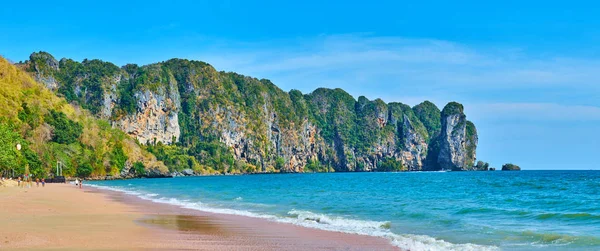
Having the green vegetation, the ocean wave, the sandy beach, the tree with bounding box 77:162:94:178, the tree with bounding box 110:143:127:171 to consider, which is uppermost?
the green vegetation

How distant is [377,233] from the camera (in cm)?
1784

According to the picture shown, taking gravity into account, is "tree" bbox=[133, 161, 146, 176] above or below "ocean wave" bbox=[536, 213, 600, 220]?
above

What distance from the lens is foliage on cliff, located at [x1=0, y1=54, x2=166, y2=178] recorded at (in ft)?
264

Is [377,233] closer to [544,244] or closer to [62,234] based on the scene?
[544,244]

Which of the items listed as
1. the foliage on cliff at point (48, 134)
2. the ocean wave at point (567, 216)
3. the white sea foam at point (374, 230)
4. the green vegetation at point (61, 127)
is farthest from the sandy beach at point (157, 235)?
the green vegetation at point (61, 127)

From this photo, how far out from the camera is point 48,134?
9638 centimetres

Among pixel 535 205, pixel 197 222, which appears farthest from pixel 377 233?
pixel 535 205

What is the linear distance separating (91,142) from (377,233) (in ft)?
354

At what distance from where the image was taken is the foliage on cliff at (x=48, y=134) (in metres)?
→ 80.4

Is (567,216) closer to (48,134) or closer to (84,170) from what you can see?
(48,134)

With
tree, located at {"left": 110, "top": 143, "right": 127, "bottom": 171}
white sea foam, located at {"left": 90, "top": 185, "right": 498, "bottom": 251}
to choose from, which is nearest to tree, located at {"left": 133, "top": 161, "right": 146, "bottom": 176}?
tree, located at {"left": 110, "top": 143, "right": 127, "bottom": 171}

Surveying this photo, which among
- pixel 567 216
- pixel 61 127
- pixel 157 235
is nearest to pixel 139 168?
pixel 61 127

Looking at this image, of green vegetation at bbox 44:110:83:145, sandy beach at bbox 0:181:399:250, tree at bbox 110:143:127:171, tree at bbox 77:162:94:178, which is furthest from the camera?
tree at bbox 110:143:127:171

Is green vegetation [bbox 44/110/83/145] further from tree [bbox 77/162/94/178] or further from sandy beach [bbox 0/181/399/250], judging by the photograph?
sandy beach [bbox 0/181/399/250]
